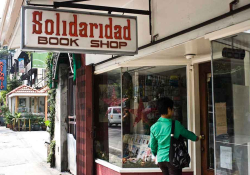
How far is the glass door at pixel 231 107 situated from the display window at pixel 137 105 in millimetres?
1625

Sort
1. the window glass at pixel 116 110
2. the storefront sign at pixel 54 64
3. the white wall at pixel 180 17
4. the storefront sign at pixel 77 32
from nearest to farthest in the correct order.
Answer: the white wall at pixel 180 17 → the storefront sign at pixel 77 32 → the window glass at pixel 116 110 → the storefront sign at pixel 54 64

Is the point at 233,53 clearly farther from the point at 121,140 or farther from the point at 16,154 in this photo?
the point at 16,154

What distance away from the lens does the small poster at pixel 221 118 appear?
11.0 ft

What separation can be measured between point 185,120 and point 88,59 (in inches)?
118

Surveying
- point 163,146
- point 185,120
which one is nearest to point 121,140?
point 185,120

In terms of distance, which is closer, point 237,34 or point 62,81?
point 237,34

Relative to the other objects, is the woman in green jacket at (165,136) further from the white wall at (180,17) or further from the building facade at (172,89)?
the white wall at (180,17)

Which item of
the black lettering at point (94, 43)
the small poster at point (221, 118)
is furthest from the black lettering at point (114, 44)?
the small poster at point (221, 118)

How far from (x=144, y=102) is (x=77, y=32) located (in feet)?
7.37

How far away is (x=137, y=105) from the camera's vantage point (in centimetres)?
549

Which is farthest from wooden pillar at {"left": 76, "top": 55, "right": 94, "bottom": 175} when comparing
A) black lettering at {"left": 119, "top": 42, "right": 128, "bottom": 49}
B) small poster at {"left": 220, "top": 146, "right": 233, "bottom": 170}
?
small poster at {"left": 220, "top": 146, "right": 233, "bottom": 170}

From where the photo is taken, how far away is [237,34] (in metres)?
2.91

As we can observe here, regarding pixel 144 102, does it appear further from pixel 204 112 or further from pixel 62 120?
pixel 62 120

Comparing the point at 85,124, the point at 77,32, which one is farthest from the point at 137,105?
the point at 77,32
